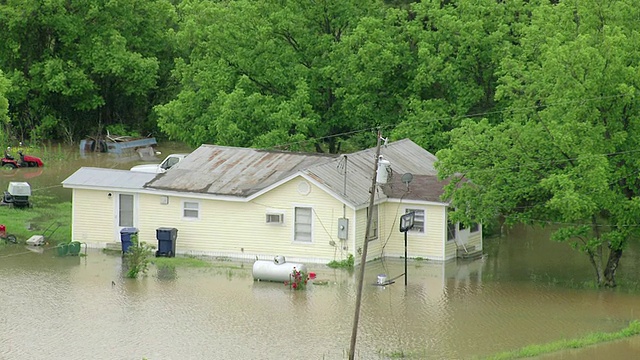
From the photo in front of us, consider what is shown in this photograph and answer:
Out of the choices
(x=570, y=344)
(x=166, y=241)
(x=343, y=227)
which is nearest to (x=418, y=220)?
(x=343, y=227)

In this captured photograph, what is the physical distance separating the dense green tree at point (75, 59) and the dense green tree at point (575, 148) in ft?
111

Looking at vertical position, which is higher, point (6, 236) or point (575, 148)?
point (575, 148)

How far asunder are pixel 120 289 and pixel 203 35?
65.9 feet

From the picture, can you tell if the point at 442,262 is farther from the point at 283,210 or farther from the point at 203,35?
the point at 203,35

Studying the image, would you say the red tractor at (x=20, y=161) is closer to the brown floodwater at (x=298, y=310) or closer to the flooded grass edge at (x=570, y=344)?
the brown floodwater at (x=298, y=310)

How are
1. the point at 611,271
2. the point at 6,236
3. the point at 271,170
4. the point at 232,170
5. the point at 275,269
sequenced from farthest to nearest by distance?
the point at 6,236 → the point at 232,170 → the point at 271,170 → the point at 611,271 → the point at 275,269

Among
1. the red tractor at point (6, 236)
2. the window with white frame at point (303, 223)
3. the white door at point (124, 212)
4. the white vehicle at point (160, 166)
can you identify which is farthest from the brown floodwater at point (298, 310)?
the white vehicle at point (160, 166)

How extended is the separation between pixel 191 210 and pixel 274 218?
2.87m

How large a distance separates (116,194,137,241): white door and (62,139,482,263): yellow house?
3cm

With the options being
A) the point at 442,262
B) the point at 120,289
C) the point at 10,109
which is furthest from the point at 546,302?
the point at 10,109

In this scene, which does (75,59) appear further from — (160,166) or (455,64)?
(455,64)

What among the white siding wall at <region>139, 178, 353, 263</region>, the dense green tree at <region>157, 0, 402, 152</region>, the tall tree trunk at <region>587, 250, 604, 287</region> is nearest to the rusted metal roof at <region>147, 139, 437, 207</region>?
the white siding wall at <region>139, 178, 353, 263</region>

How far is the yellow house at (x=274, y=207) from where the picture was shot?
125ft

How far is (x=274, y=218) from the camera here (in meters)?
38.4
